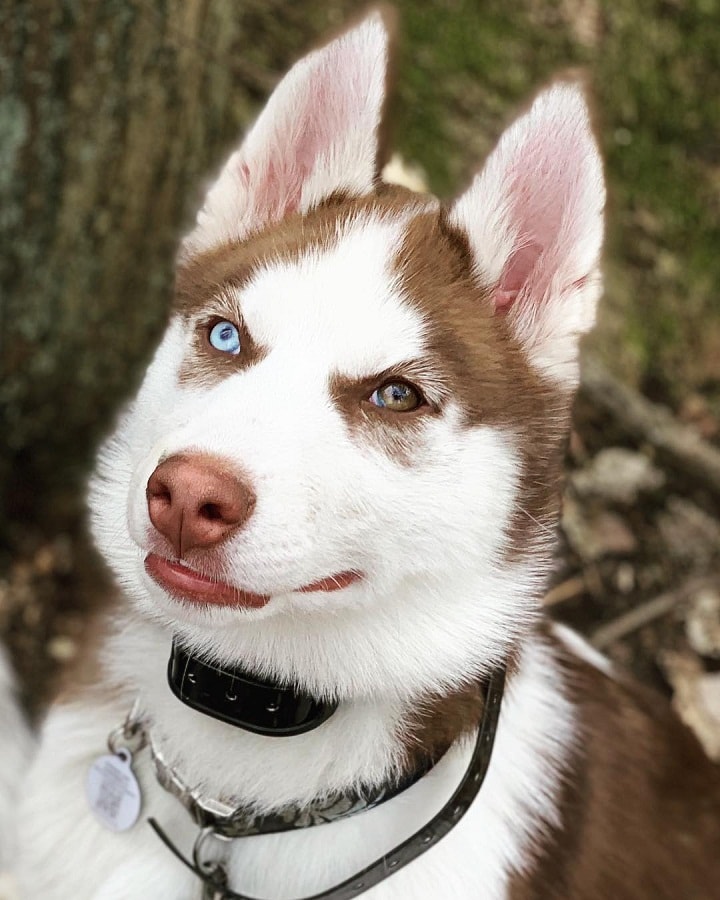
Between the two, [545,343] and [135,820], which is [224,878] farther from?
[545,343]

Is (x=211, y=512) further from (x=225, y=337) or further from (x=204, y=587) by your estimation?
(x=225, y=337)

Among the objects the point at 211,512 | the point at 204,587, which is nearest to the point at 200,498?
the point at 211,512

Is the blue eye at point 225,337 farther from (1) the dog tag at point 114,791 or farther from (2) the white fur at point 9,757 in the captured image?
(2) the white fur at point 9,757

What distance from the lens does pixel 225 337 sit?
5.71 feet

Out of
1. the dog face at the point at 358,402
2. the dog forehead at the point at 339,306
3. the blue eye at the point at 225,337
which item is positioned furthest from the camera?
the blue eye at the point at 225,337

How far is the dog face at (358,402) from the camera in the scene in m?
1.51

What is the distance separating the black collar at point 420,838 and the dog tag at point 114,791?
87mm

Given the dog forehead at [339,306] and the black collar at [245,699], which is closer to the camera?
the dog forehead at [339,306]

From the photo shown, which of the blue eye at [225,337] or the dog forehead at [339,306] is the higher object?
the dog forehead at [339,306]

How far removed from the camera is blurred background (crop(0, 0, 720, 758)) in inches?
109

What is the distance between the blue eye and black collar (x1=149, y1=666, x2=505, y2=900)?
80 centimetres

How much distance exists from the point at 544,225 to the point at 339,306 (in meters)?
0.42

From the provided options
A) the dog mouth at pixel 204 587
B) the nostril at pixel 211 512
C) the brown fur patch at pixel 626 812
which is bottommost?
the brown fur patch at pixel 626 812

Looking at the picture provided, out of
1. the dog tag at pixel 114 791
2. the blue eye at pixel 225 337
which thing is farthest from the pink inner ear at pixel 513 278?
the dog tag at pixel 114 791
